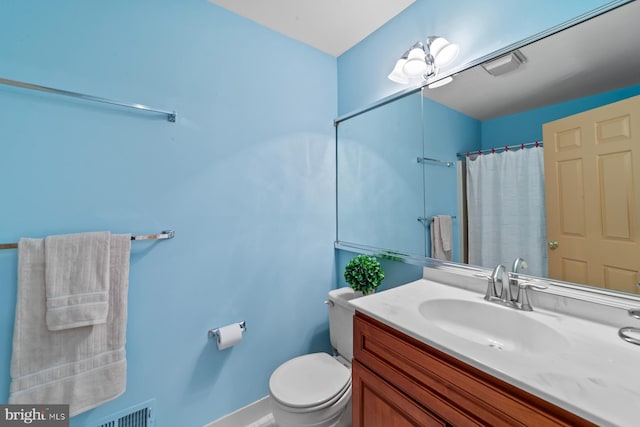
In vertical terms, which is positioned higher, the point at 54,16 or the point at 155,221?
the point at 54,16

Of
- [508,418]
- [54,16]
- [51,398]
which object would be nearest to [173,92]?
[54,16]

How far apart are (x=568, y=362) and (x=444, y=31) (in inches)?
55.6

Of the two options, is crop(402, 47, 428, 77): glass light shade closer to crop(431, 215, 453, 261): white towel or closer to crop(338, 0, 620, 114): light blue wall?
crop(338, 0, 620, 114): light blue wall

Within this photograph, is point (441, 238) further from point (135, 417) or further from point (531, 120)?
point (135, 417)

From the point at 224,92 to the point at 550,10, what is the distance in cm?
148

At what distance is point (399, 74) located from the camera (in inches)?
53.6

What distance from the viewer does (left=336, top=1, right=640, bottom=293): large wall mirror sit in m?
0.78

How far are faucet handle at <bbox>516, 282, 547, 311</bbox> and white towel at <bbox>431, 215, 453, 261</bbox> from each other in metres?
0.32

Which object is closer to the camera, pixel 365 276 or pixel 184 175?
pixel 184 175

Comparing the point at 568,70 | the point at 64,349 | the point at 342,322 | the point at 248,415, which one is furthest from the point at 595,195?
the point at 64,349

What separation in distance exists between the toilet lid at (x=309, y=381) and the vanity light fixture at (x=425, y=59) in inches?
63.5

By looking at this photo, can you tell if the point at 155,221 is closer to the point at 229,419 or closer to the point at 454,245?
the point at 229,419

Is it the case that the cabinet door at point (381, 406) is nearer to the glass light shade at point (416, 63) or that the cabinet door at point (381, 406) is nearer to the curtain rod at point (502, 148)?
the curtain rod at point (502, 148)

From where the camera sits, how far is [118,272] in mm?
1051
